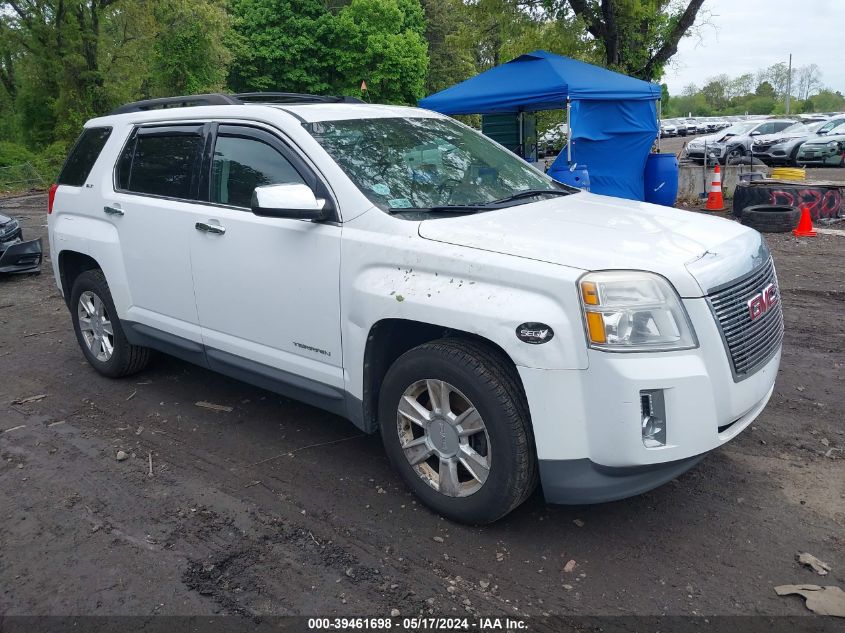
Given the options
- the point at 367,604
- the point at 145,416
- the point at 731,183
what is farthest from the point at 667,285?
the point at 731,183

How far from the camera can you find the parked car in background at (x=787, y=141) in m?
24.4

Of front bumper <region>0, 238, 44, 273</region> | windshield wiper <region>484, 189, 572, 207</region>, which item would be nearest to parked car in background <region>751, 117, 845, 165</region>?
front bumper <region>0, 238, 44, 273</region>

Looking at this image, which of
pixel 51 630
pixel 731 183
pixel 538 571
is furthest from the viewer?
pixel 731 183

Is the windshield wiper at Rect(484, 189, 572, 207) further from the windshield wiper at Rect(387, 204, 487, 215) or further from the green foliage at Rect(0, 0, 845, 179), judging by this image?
the green foliage at Rect(0, 0, 845, 179)

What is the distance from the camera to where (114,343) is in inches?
215

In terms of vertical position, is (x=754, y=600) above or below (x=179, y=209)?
below

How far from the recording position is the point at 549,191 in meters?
4.38

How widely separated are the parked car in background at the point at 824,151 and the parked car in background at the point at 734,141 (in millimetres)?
2467

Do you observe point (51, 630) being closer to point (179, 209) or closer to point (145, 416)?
point (145, 416)

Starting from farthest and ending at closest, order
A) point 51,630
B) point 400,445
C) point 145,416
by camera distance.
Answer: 1. point 145,416
2. point 400,445
3. point 51,630

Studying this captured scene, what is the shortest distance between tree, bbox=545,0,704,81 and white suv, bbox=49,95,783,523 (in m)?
11.3

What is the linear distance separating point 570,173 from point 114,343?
8085 millimetres

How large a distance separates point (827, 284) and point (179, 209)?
6480 mm

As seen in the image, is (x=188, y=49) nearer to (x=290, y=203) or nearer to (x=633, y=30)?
(x=633, y=30)
